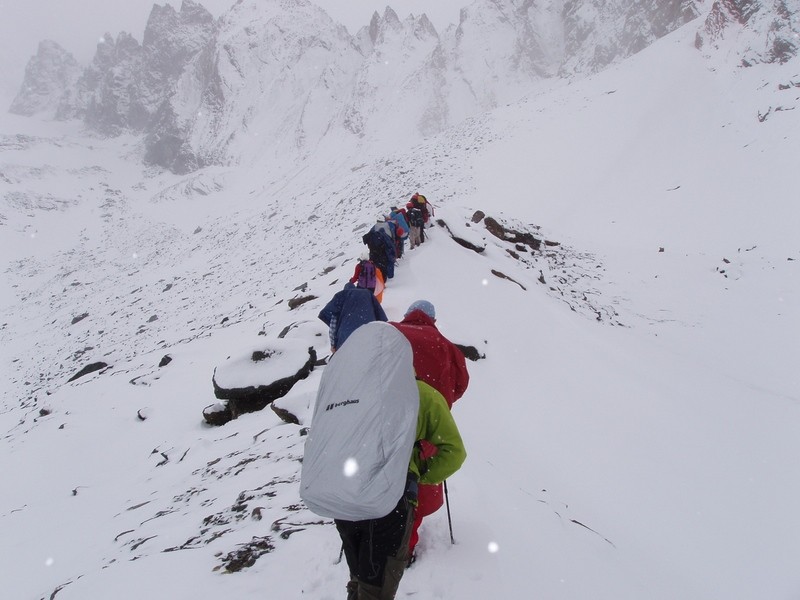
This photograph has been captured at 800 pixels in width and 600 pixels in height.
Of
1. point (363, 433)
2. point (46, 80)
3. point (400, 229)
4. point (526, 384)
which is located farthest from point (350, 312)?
point (46, 80)

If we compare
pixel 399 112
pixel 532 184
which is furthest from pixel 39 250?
pixel 532 184

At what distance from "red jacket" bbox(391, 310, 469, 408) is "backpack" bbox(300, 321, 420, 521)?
2.01 feet

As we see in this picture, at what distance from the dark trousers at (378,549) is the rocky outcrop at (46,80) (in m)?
150

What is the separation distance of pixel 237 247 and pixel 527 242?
19.4 meters

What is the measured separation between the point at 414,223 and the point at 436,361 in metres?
10.1

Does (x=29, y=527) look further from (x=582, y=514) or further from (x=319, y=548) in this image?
(x=582, y=514)

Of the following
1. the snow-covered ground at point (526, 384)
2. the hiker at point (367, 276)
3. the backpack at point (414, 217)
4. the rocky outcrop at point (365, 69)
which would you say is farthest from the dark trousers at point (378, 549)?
the rocky outcrop at point (365, 69)

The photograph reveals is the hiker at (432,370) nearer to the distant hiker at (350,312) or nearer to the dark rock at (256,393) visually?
the distant hiker at (350,312)

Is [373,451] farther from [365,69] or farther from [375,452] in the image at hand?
[365,69]

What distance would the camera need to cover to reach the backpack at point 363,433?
206 cm

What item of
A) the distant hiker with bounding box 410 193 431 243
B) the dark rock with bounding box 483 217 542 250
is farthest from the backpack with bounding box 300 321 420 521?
the dark rock with bounding box 483 217 542 250

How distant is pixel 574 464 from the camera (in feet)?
19.7

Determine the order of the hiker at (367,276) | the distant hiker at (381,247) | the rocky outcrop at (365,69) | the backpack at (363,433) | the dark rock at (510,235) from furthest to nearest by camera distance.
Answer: the rocky outcrop at (365,69), the dark rock at (510,235), the distant hiker at (381,247), the hiker at (367,276), the backpack at (363,433)

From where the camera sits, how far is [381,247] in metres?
9.91
